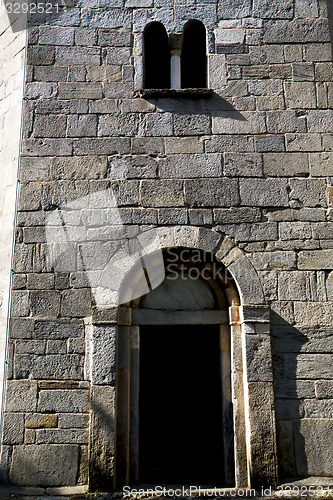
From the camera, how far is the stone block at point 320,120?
4.45 m

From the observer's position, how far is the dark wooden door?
13.5 feet

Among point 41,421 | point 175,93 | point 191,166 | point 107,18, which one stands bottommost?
point 41,421

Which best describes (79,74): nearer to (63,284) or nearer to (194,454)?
(63,284)

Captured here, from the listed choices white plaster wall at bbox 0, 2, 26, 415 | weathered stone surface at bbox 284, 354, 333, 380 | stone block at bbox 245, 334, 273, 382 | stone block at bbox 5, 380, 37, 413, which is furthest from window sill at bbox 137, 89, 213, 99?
stone block at bbox 5, 380, 37, 413

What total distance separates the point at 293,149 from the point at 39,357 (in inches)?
117

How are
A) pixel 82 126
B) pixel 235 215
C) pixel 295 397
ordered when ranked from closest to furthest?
pixel 295 397 < pixel 235 215 < pixel 82 126

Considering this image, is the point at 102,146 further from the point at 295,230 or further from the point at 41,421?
the point at 41,421

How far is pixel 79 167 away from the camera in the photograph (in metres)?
4.42

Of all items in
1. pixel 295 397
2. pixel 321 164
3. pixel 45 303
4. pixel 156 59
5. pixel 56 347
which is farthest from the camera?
pixel 156 59

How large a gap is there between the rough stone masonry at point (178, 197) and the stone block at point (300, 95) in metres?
0.02

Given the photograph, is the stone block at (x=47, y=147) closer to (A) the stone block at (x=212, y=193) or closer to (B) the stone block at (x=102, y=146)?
(B) the stone block at (x=102, y=146)

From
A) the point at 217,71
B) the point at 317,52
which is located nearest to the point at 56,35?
the point at 217,71

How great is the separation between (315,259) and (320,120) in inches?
52.9

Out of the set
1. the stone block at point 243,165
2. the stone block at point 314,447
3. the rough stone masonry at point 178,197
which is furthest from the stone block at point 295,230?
the stone block at point 314,447
